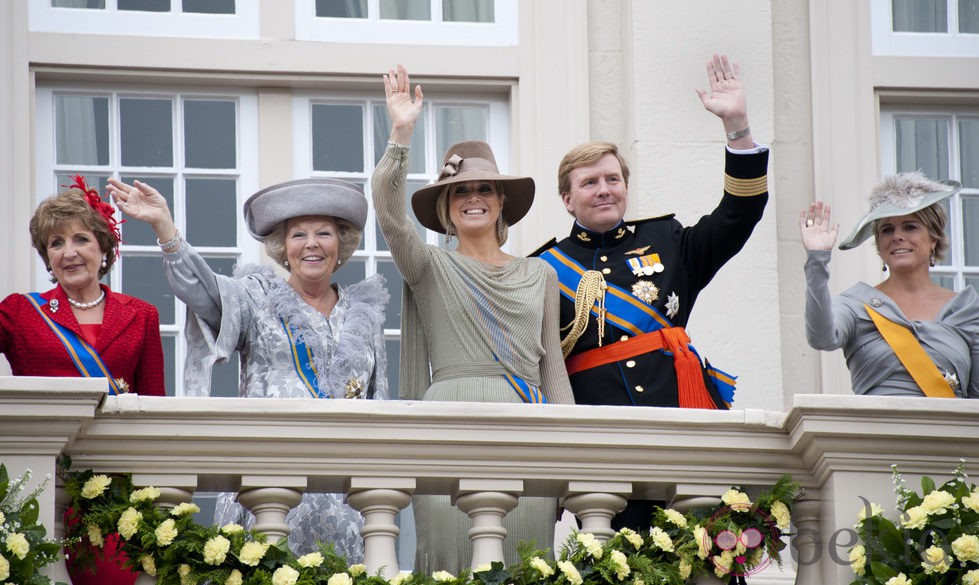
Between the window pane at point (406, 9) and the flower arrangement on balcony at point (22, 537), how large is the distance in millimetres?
4132

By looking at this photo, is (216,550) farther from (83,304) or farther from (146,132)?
(146,132)

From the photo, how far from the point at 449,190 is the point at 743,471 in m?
1.44

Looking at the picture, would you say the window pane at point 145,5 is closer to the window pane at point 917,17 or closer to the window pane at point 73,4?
the window pane at point 73,4

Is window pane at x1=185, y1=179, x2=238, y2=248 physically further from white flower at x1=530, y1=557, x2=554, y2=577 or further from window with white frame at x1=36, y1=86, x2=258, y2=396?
white flower at x1=530, y1=557, x2=554, y2=577

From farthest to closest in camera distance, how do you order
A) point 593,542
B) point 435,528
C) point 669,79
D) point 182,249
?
point 669,79 < point 182,249 < point 435,528 < point 593,542

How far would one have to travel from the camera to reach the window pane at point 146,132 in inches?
338

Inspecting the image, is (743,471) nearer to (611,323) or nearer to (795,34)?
(611,323)

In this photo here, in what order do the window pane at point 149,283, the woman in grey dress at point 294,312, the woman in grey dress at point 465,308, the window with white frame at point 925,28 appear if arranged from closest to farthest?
1. the woman in grey dress at point 465,308
2. the woman in grey dress at point 294,312
3. the window pane at point 149,283
4. the window with white frame at point 925,28

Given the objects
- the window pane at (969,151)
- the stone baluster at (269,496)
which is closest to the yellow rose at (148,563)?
the stone baluster at (269,496)

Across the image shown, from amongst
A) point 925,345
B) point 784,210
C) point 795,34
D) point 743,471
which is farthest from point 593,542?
point 795,34

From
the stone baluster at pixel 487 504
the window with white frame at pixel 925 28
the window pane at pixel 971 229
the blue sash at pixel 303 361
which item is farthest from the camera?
the window with white frame at pixel 925 28

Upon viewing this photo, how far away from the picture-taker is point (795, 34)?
8.99 metres

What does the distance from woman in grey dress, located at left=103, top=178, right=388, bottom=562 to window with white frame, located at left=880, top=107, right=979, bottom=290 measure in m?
3.34

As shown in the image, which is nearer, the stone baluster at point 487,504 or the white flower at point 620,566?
the white flower at point 620,566
